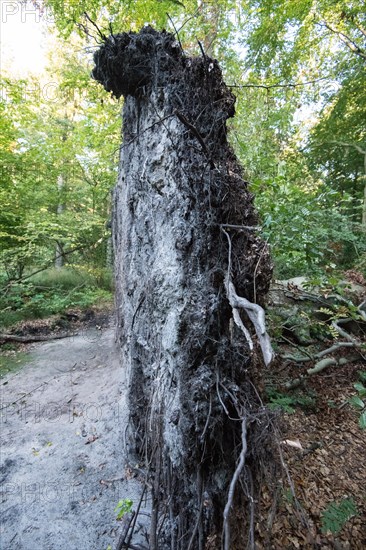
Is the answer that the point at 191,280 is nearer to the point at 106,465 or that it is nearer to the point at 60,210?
the point at 106,465

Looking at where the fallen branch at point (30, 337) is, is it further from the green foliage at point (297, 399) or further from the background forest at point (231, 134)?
the green foliage at point (297, 399)

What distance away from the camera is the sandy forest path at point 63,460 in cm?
223

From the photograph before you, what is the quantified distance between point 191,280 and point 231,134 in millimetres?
4102

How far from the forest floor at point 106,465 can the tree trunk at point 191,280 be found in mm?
381

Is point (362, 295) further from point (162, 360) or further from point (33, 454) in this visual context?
point (33, 454)

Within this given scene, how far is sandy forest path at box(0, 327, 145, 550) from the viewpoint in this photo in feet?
7.32

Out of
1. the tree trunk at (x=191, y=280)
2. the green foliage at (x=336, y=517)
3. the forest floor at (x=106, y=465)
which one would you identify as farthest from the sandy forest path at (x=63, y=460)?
the green foliage at (x=336, y=517)

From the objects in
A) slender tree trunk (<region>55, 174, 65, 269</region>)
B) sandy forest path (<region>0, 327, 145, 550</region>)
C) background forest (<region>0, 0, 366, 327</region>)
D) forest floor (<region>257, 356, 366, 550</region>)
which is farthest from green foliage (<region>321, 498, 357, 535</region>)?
slender tree trunk (<region>55, 174, 65, 269</region>)

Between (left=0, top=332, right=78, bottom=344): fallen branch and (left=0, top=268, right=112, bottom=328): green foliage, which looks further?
(left=0, top=268, right=112, bottom=328): green foliage

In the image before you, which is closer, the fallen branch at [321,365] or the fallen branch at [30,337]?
the fallen branch at [321,365]

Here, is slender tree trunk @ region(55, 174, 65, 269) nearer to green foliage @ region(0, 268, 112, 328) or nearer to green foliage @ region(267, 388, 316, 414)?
green foliage @ region(0, 268, 112, 328)

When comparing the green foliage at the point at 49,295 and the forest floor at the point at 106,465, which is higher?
the green foliage at the point at 49,295

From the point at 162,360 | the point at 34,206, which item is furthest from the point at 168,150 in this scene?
the point at 34,206

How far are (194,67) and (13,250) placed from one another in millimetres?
6942
